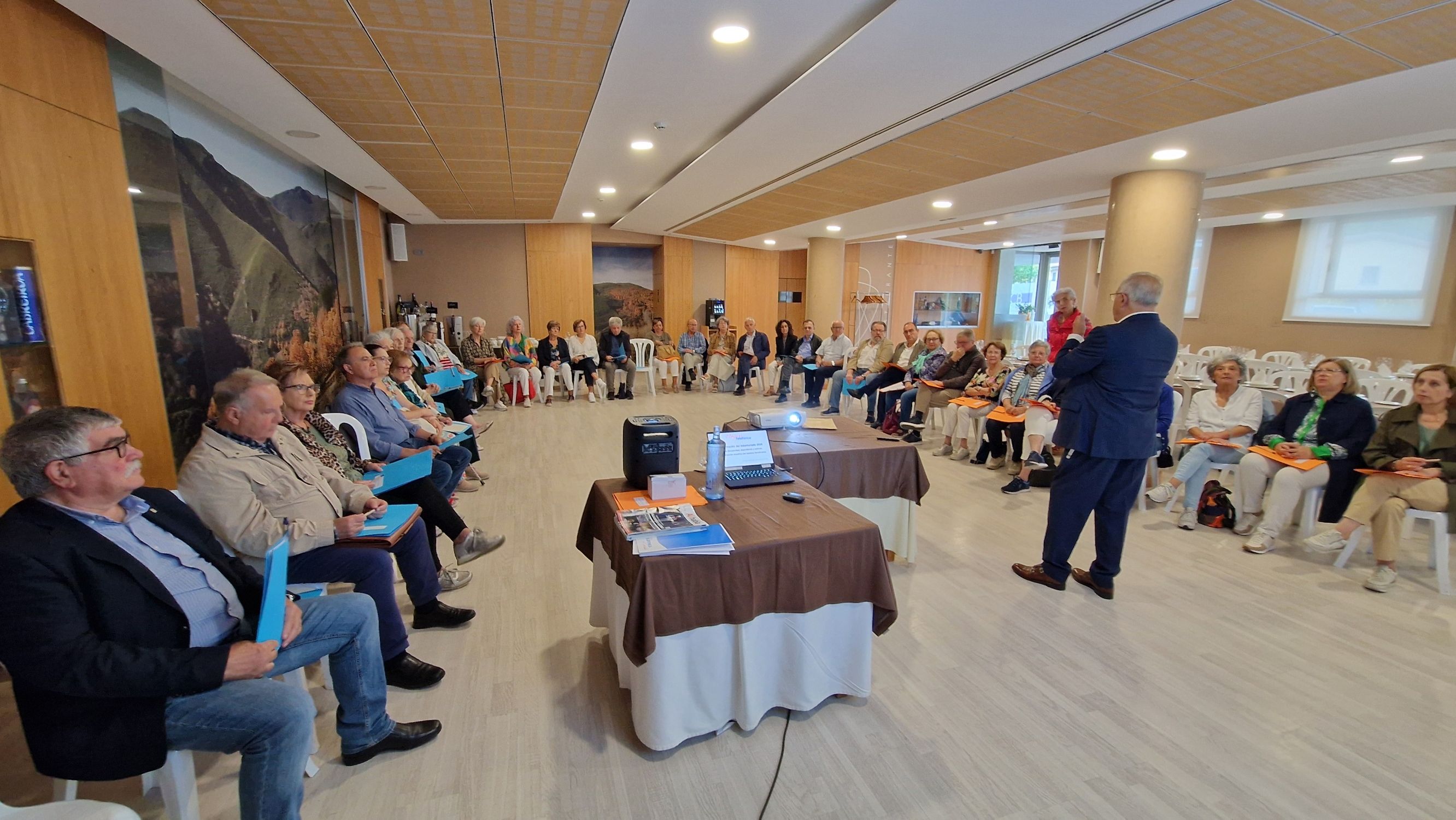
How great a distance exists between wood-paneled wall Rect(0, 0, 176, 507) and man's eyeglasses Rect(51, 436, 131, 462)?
1714 mm

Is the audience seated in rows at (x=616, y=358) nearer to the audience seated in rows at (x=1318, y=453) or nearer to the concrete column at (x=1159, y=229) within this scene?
the concrete column at (x=1159, y=229)

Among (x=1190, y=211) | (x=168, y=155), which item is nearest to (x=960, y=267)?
(x=1190, y=211)

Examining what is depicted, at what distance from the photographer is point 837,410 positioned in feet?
27.4

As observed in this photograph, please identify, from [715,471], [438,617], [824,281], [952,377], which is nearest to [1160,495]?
[952,377]

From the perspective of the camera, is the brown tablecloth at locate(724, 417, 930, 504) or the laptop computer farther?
the brown tablecloth at locate(724, 417, 930, 504)

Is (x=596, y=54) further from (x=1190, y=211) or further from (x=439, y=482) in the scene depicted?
(x=1190, y=211)

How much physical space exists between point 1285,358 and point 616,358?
9.85 metres

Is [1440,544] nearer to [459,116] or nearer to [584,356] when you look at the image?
[459,116]

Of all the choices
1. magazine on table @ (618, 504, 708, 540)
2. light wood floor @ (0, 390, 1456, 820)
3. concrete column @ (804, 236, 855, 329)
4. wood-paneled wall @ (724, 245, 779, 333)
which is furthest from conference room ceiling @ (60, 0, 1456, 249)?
wood-paneled wall @ (724, 245, 779, 333)

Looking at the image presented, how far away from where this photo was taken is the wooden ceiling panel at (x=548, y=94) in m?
3.77

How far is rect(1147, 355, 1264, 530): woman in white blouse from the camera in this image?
416cm

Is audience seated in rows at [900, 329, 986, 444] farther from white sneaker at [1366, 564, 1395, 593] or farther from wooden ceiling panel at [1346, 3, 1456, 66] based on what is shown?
wooden ceiling panel at [1346, 3, 1456, 66]

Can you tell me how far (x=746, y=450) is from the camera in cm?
262

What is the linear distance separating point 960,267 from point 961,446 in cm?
1044
